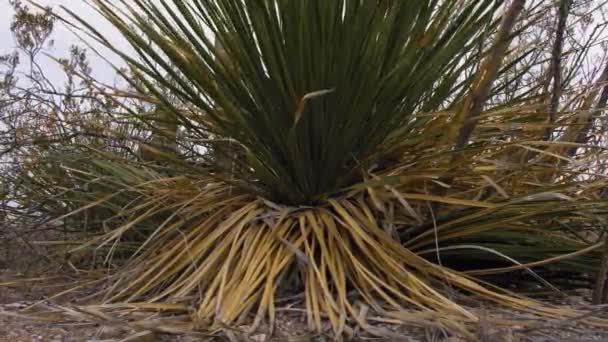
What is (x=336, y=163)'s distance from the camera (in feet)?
10.3

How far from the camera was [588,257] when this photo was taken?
303cm

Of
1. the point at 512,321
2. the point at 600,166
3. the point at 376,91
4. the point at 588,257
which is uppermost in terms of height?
the point at 376,91

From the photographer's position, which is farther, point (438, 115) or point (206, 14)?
point (206, 14)

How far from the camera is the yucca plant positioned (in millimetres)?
2816

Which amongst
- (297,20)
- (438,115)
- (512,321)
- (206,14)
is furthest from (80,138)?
(512,321)

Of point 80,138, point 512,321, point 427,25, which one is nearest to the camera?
point 512,321

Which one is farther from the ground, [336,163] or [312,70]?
[312,70]

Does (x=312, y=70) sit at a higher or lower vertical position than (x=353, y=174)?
higher

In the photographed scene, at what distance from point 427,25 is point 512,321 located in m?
1.40

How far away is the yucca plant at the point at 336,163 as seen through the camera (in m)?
2.82

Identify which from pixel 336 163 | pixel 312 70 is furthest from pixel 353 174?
pixel 312 70

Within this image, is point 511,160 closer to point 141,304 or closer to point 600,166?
point 600,166

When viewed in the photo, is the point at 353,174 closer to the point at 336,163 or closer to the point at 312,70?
the point at 336,163

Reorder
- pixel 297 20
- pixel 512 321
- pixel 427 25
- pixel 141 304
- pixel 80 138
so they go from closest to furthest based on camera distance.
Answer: pixel 512 321
pixel 141 304
pixel 297 20
pixel 427 25
pixel 80 138
